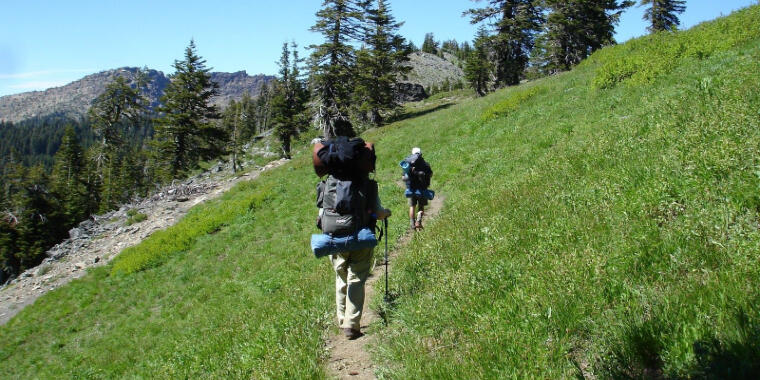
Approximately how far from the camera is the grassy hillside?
310 cm

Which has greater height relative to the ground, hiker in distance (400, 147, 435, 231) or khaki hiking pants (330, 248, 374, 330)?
hiker in distance (400, 147, 435, 231)

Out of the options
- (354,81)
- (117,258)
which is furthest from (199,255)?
(354,81)

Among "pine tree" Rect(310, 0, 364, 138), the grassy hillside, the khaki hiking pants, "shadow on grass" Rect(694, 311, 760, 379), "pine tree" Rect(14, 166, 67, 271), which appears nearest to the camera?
"shadow on grass" Rect(694, 311, 760, 379)

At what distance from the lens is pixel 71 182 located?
64062 mm

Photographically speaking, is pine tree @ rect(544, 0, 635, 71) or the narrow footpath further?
pine tree @ rect(544, 0, 635, 71)

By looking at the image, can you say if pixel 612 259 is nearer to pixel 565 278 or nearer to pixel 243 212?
pixel 565 278

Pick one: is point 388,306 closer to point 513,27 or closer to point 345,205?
point 345,205

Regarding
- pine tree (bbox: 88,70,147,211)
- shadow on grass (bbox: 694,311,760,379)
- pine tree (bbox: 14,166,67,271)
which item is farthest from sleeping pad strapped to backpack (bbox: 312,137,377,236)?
pine tree (bbox: 14,166,67,271)

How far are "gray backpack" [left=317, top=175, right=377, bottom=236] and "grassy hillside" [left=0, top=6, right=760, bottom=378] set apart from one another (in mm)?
1308

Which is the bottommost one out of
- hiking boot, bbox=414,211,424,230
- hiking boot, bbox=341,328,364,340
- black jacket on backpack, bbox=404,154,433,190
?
hiking boot, bbox=341,328,364,340

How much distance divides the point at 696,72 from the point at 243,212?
19.9m

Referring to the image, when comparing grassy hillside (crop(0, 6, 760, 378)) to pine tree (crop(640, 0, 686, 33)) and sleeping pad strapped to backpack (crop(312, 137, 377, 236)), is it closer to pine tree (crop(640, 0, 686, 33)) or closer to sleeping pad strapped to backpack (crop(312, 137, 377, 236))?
sleeping pad strapped to backpack (crop(312, 137, 377, 236))

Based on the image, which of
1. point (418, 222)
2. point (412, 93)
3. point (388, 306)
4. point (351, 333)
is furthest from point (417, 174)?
point (412, 93)

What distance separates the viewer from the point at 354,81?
41.5 meters
